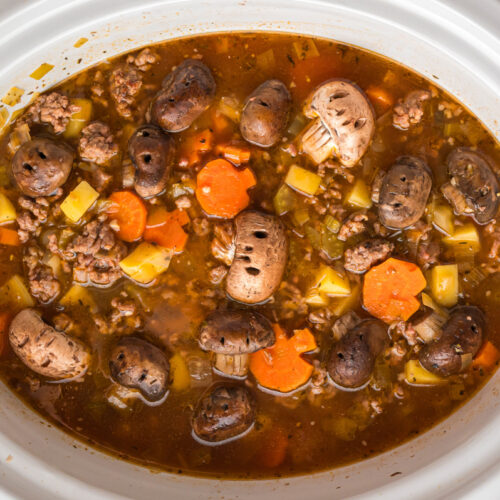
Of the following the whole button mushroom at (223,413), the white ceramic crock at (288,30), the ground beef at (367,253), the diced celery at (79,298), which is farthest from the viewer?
the diced celery at (79,298)

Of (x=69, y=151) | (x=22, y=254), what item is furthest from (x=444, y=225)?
(x=22, y=254)

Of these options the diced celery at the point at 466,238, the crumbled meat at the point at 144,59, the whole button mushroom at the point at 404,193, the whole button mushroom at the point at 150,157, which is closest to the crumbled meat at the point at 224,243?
the whole button mushroom at the point at 150,157

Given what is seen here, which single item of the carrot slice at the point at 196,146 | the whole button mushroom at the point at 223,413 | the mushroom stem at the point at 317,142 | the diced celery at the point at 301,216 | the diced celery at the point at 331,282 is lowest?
the whole button mushroom at the point at 223,413

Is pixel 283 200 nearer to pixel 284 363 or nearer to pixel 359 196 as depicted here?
pixel 359 196

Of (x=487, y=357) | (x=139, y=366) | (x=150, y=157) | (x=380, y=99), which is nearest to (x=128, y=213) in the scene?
(x=150, y=157)

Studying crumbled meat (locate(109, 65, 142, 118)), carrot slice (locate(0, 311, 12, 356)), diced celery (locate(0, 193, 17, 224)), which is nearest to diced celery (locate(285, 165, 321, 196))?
crumbled meat (locate(109, 65, 142, 118))

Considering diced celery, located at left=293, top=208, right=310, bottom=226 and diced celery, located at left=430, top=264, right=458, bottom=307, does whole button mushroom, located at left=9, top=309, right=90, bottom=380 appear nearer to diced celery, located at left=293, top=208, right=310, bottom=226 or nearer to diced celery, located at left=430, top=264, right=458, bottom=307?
diced celery, located at left=293, top=208, right=310, bottom=226

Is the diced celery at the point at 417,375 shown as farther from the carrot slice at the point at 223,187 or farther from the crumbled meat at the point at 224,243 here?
the carrot slice at the point at 223,187
